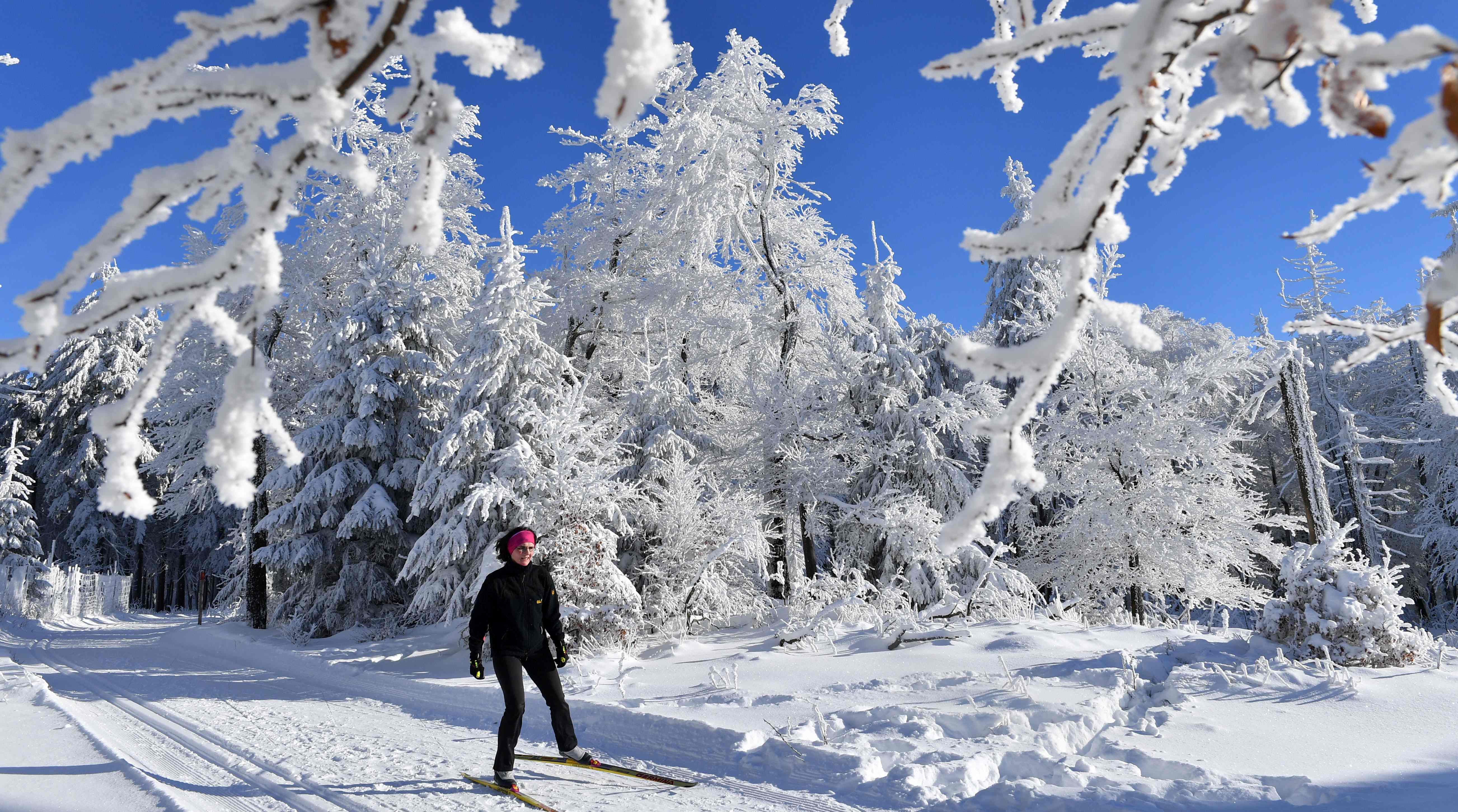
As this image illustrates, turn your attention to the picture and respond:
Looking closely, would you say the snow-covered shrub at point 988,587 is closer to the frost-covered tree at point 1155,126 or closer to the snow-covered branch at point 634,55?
the frost-covered tree at point 1155,126

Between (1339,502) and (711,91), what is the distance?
2759 centimetres

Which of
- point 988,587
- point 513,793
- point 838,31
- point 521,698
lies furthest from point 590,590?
point 838,31

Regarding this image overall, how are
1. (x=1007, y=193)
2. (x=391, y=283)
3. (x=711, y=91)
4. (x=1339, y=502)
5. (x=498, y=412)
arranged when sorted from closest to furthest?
(x=498, y=412), (x=711, y=91), (x=391, y=283), (x=1007, y=193), (x=1339, y=502)

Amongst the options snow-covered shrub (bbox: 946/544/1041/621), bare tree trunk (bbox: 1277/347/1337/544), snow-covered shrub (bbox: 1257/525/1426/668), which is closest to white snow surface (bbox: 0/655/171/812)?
snow-covered shrub (bbox: 946/544/1041/621)

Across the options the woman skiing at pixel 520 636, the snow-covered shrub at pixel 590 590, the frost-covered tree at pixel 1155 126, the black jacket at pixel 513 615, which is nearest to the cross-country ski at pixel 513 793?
the woman skiing at pixel 520 636

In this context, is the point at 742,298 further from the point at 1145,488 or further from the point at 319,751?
the point at 319,751

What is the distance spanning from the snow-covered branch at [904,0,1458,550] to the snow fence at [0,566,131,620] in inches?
1322

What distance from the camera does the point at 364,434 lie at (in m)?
15.1

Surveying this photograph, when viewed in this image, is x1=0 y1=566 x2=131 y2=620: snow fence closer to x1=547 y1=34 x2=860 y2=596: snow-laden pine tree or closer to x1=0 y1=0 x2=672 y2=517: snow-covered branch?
x1=547 y1=34 x2=860 y2=596: snow-laden pine tree

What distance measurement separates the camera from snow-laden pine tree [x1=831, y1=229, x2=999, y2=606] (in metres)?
14.7

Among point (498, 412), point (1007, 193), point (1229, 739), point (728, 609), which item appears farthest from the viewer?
point (1007, 193)

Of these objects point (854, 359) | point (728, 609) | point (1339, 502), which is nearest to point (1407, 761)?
point (728, 609)

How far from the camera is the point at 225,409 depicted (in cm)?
88

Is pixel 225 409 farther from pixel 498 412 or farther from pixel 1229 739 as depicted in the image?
pixel 498 412
